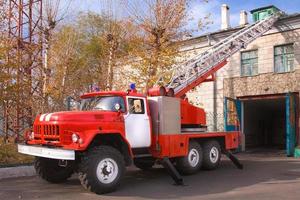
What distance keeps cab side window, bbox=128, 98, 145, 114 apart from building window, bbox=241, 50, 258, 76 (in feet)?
42.5

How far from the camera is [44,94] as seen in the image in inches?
776

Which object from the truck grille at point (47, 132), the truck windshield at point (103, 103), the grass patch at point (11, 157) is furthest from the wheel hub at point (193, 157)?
the grass patch at point (11, 157)

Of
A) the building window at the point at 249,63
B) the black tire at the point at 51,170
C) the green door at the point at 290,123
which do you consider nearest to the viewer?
the black tire at the point at 51,170

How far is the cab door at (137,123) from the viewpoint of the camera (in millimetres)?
11242

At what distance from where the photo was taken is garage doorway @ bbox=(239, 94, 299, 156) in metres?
21.3

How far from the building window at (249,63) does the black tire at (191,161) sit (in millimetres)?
10757

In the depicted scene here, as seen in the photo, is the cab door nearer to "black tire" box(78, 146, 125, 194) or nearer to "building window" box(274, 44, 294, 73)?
"black tire" box(78, 146, 125, 194)

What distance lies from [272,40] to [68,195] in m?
15.9

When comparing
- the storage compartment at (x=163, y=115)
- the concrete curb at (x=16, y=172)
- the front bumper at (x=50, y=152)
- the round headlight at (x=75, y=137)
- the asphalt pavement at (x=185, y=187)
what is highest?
the storage compartment at (x=163, y=115)

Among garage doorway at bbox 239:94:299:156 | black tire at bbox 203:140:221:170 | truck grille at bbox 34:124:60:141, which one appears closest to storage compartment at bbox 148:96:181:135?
black tire at bbox 203:140:221:170

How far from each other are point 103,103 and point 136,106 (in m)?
0.88

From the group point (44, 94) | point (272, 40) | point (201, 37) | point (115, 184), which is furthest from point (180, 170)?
point (201, 37)

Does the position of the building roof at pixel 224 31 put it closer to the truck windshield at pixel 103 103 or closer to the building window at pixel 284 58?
the building window at pixel 284 58

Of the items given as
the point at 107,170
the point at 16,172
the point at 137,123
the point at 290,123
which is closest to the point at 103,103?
the point at 137,123
